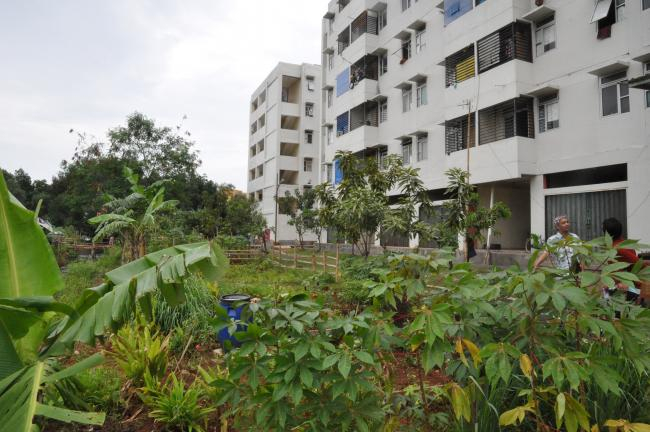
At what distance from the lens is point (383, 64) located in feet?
80.5

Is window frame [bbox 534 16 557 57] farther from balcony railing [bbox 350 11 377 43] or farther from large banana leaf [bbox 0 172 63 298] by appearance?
large banana leaf [bbox 0 172 63 298]

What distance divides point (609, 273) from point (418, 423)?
138 centimetres

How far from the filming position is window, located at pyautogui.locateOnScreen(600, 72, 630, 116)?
12.6 metres

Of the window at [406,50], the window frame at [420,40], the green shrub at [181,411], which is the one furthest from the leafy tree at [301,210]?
the green shrub at [181,411]

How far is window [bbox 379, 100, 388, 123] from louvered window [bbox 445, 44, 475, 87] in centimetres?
544

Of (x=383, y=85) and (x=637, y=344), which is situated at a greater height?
(x=383, y=85)

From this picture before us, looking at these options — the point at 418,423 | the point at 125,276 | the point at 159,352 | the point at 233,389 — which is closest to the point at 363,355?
the point at 233,389

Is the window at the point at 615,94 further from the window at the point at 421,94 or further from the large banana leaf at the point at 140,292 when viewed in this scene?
the large banana leaf at the point at 140,292

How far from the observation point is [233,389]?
2.16m

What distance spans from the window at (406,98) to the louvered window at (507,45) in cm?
560

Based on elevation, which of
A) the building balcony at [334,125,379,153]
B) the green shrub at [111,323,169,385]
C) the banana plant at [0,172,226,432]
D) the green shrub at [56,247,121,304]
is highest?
the building balcony at [334,125,379,153]

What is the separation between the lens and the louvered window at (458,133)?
17000mm

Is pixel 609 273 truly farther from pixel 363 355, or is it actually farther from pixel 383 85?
pixel 383 85

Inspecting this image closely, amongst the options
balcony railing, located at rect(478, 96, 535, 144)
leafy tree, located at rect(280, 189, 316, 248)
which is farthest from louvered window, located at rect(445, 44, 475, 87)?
leafy tree, located at rect(280, 189, 316, 248)
